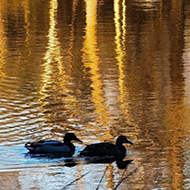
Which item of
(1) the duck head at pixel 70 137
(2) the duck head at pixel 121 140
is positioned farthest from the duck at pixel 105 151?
(1) the duck head at pixel 70 137

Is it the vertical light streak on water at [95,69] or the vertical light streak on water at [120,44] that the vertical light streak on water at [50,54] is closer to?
the vertical light streak on water at [95,69]

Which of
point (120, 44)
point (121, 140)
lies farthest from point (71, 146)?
point (120, 44)

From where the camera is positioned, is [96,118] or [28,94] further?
[28,94]

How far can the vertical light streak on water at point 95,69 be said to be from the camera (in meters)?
14.6

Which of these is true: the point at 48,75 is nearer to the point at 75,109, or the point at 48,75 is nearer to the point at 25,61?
the point at 25,61

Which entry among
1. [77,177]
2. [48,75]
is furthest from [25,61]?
[77,177]

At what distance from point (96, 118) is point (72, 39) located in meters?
13.5

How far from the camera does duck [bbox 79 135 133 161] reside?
11680 millimetres

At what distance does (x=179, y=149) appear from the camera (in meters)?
12.2

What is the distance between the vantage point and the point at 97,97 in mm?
16734

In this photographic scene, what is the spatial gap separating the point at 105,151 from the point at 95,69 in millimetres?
9178

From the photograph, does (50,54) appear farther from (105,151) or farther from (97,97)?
(105,151)

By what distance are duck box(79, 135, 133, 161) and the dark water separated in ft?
0.67

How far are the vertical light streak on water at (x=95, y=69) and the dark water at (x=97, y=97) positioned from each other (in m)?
0.02
